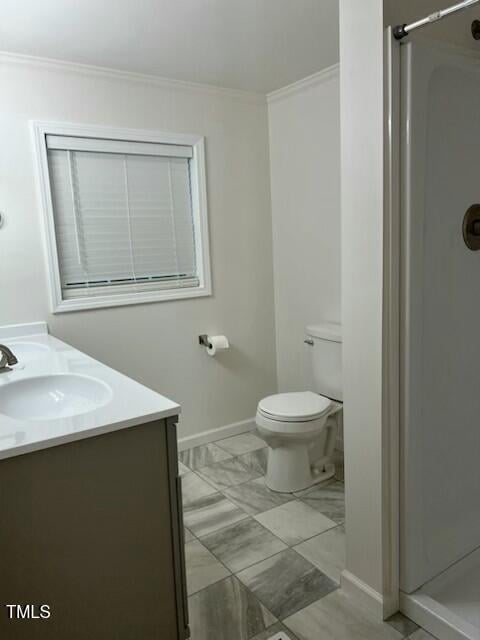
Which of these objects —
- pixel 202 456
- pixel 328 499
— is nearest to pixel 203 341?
pixel 202 456

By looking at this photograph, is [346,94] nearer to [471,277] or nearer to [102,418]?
[471,277]

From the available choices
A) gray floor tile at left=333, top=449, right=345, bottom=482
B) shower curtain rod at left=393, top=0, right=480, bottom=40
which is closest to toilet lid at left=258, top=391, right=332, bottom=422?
gray floor tile at left=333, top=449, right=345, bottom=482

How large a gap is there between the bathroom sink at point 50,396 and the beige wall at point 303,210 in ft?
5.45

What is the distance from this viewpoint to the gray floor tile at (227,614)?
1.63 metres

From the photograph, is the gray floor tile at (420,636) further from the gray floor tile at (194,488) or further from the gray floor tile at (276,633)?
the gray floor tile at (194,488)

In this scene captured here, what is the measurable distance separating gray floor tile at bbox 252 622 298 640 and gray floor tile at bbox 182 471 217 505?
3.01 ft

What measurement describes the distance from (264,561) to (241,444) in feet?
3.88

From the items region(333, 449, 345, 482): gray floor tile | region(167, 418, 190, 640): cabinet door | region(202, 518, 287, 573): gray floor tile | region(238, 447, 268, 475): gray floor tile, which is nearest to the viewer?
region(167, 418, 190, 640): cabinet door

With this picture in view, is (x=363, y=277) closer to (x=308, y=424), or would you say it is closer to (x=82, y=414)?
(x=82, y=414)

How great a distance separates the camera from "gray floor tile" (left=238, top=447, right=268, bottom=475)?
110 inches

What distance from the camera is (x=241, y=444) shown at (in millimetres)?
3152

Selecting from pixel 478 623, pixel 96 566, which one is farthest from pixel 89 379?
pixel 478 623

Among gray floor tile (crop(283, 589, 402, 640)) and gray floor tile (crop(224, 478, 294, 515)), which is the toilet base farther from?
gray floor tile (crop(283, 589, 402, 640))

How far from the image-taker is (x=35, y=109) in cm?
241
